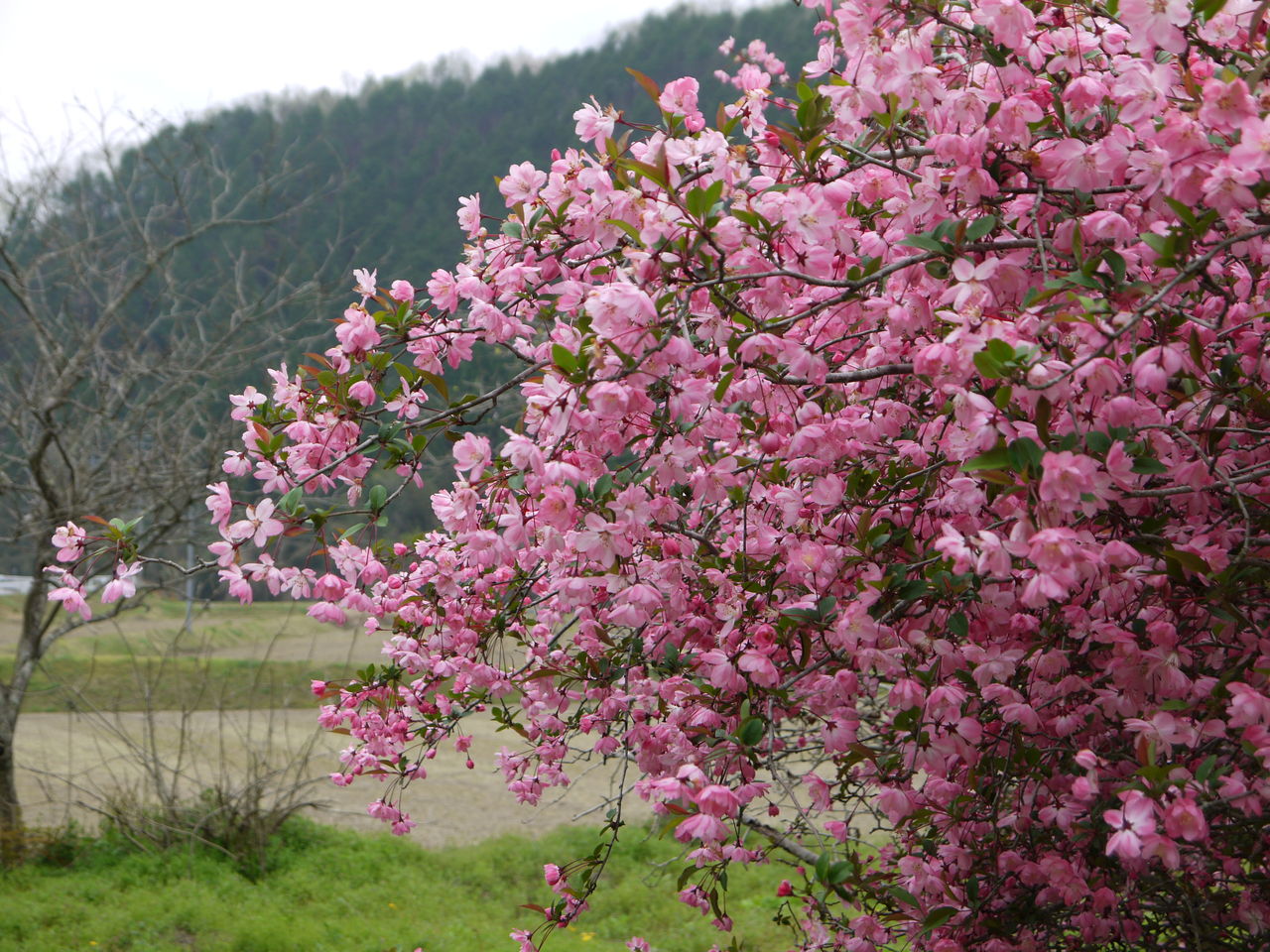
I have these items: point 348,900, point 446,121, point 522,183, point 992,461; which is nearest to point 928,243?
point 992,461

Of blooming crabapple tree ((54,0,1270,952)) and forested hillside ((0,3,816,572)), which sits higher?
forested hillside ((0,3,816,572))

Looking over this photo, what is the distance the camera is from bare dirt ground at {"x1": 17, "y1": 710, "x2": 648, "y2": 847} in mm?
6543

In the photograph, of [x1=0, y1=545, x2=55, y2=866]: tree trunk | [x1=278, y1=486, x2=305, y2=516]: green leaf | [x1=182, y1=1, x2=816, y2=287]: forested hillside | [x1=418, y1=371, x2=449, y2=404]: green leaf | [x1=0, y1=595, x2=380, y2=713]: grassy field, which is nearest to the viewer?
[x1=278, y1=486, x2=305, y2=516]: green leaf

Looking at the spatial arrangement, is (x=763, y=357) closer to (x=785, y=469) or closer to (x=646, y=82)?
(x=785, y=469)

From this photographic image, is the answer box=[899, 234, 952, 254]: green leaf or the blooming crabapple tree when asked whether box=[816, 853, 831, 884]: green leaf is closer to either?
the blooming crabapple tree

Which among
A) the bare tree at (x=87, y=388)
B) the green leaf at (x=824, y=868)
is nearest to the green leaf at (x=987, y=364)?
the green leaf at (x=824, y=868)

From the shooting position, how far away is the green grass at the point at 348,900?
4.86 meters

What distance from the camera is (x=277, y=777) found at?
25.1ft

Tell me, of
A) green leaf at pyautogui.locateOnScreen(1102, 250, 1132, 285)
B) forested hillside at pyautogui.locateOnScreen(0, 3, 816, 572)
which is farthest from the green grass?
green leaf at pyautogui.locateOnScreen(1102, 250, 1132, 285)

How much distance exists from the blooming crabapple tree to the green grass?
276 centimetres

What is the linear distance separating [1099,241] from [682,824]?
107 centimetres

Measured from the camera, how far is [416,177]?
2275 cm

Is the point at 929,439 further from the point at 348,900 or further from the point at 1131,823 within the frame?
the point at 348,900

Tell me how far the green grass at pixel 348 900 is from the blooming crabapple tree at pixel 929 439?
2.76m
